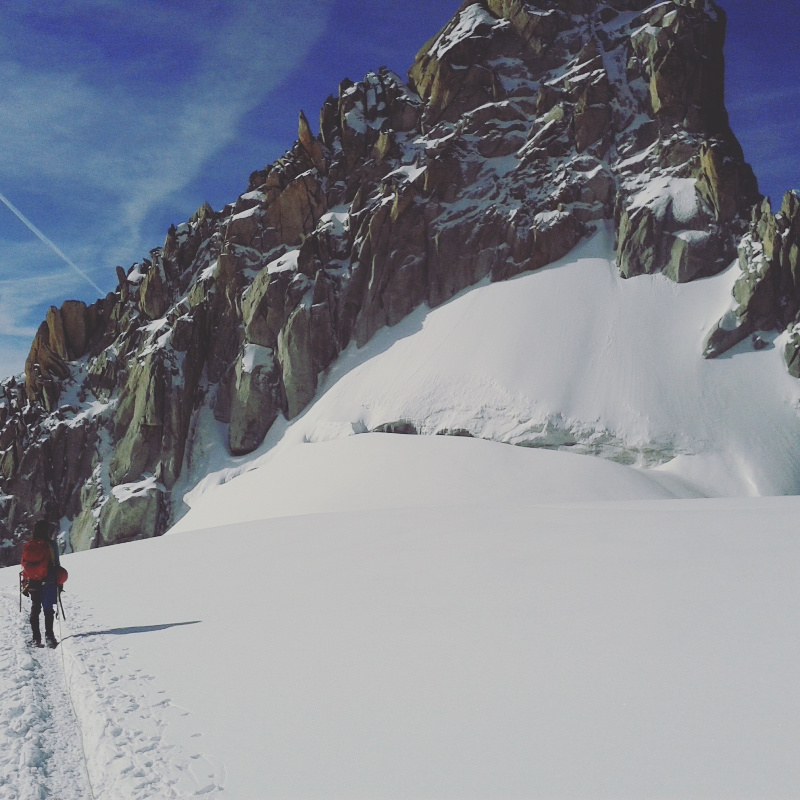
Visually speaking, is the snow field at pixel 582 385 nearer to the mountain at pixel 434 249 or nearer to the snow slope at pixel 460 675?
the mountain at pixel 434 249

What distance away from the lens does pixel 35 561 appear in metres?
7.90

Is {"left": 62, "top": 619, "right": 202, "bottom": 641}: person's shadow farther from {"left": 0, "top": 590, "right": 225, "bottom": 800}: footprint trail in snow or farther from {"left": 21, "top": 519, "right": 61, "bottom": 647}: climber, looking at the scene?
{"left": 0, "top": 590, "right": 225, "bottom": 800}: footprint trail in snow

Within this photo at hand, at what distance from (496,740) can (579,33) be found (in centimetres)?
6432

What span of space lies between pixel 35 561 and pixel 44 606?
1.95ft

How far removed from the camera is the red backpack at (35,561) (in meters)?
7.84

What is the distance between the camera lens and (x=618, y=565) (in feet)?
26.0

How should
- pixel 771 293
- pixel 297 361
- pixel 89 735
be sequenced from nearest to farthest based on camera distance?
1. pixel 89 735
2. pixel 771 293
3. pixel 297 361

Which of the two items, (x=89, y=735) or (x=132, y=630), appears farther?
(x=132, y=630)

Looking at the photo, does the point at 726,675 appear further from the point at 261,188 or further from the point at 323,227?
the point at 261,188

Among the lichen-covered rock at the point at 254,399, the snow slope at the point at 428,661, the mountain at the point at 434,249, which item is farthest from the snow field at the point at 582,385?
the snow slope at the point at 428,661

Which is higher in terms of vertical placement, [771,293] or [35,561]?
[771,293]

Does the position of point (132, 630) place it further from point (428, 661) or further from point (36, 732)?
point (428, 661)

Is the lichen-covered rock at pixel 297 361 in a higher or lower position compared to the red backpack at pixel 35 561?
higher

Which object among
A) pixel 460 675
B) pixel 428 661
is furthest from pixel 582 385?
pixel 460 675
